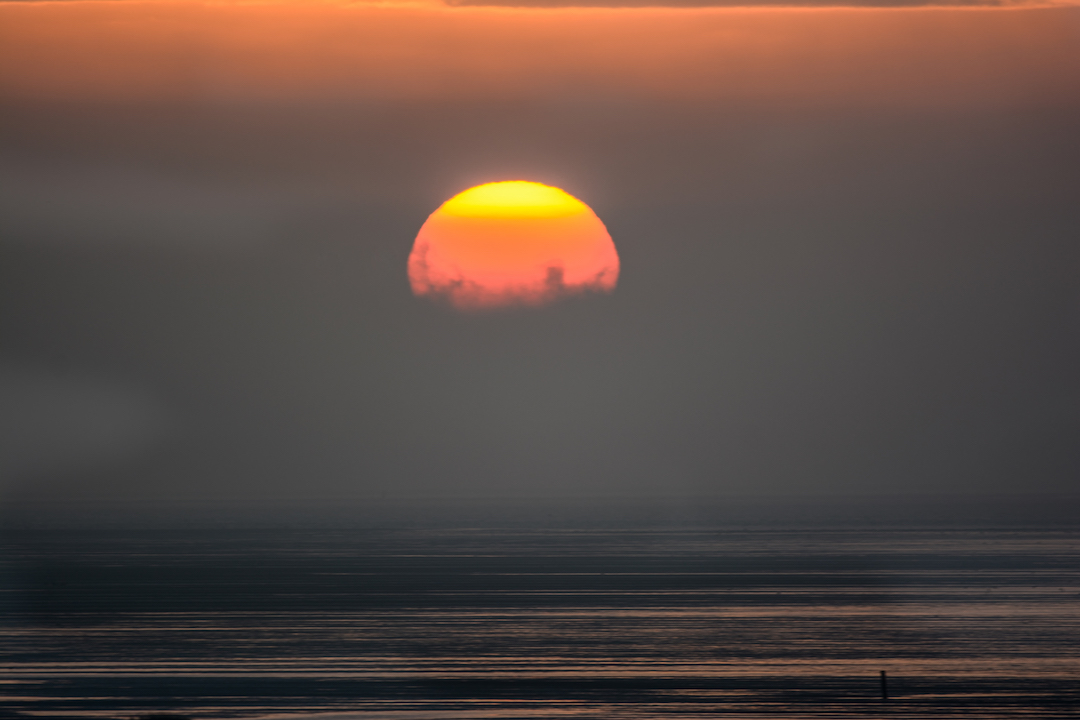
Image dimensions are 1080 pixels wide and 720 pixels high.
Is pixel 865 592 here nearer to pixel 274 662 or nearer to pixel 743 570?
pixel 743 570

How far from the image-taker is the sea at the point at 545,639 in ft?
140

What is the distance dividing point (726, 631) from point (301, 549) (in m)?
101

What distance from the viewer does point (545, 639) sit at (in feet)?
196

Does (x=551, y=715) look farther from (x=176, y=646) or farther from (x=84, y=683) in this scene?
(x=176, y=646)

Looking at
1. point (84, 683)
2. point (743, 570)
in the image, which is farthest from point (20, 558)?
point (84, 683)

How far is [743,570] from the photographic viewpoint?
111 metres

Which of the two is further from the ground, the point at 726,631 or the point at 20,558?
the point at 20,558

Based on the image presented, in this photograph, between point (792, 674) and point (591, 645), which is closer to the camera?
point (792, 674)

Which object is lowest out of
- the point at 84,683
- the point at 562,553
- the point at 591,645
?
the point at 84,683

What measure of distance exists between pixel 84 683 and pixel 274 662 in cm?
826

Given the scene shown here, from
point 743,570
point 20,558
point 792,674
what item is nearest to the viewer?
point 792,674

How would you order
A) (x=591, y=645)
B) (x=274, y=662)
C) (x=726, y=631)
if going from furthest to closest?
(x=726, y=631)
(x=591, y=645)
(x=274, y=662)

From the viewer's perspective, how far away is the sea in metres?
42.7

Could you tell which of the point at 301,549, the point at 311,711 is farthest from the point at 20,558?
the point at 311,711
